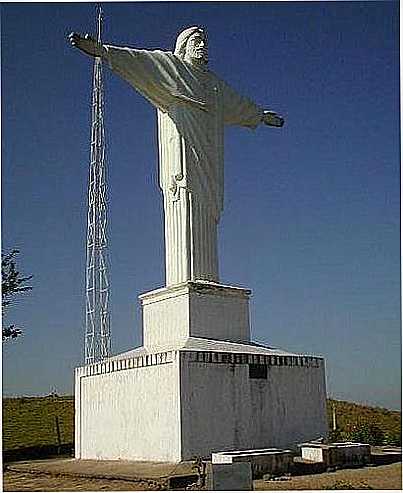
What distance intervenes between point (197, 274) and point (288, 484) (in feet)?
15.0

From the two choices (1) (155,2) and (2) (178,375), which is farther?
(1) (155,2)

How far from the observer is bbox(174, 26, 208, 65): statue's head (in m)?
14.9

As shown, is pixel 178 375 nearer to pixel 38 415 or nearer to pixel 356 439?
pixel 356 439

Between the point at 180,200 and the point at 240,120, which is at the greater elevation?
the point at 240,120

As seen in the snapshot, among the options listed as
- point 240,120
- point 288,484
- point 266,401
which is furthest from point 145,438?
point 240,120

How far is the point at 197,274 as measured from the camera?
14.5 m

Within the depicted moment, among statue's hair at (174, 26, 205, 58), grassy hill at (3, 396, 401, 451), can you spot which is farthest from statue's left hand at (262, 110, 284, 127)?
grassy hill at (3, 396, 401, 451)

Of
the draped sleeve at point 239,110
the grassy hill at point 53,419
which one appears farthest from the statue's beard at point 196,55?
the grassy hill at point 53,419

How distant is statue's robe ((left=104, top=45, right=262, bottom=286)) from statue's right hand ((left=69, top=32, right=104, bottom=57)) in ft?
1.53

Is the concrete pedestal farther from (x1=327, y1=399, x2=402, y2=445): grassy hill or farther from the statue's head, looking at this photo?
the statue's head

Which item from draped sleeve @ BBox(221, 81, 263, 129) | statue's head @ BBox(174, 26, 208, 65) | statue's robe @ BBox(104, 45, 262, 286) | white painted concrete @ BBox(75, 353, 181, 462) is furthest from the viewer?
draped sleeve @ BBox(221, 81, 263, 129)

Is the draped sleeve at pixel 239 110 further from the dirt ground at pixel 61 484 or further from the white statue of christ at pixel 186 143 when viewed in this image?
the dirt ground at pixel 61 484

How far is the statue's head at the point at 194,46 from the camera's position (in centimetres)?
1494

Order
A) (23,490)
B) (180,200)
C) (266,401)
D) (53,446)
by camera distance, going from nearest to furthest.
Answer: (23,490)
(266,401)
(180,200)
(53,446)
